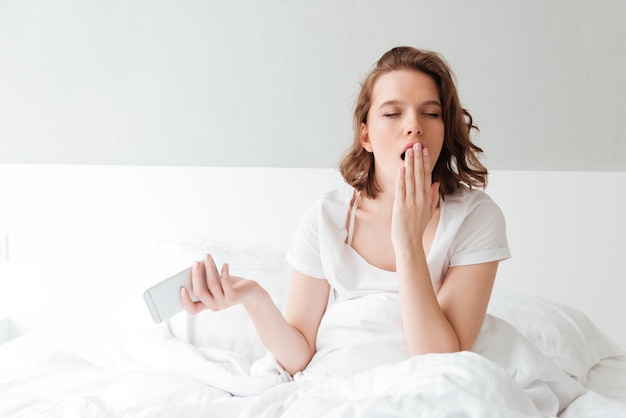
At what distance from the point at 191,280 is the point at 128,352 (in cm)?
59

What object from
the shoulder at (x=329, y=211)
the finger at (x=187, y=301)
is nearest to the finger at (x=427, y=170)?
the shoulder at (x=329, y=211)

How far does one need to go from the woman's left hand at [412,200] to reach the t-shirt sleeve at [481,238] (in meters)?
0.10

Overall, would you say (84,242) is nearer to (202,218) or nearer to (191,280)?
(202,218)

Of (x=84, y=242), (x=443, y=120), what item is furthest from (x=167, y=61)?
(x=443, y=120)

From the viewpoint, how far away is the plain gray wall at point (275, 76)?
6.99ft

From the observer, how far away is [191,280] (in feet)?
4.25

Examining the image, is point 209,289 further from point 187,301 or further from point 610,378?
point 610,378

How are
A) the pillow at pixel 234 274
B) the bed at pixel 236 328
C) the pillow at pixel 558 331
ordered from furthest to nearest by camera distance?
the pillow at pixel 234 274, the pillow at pixel 558 331, the bed at pixel 236 328

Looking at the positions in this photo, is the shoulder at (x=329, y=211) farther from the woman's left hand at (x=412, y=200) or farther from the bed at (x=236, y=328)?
the bed at (x=236, y=328)

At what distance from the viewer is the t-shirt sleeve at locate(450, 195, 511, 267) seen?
1.35m

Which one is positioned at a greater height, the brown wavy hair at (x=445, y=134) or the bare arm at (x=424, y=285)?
the brown wavy hair at (x=445, y=134)

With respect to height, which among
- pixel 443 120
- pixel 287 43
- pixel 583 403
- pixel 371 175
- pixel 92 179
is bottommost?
pixel 583 403

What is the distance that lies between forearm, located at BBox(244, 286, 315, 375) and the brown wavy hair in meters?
0.35

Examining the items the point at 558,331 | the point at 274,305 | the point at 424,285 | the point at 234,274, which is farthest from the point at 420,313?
the point at 234,274
